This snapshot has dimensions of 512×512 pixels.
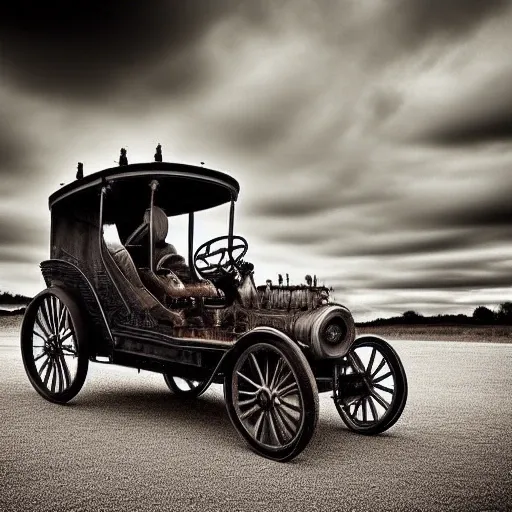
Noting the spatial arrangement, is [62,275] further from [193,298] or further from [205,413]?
[205,413]

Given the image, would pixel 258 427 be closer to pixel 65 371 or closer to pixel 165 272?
pixel 165 272

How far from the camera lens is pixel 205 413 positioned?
559 centimetres

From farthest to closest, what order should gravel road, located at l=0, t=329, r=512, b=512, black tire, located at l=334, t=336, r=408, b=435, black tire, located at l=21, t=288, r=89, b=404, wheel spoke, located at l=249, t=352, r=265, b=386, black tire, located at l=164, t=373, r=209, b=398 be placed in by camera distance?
black tire, located at l=164, t=373, r=209, b=398 → black tire, located at l=21, t=288, r=89, b=404 → black tire, located at l=334, t=336, r=408, b=435 → wheel spoke, located at l=249, t=352, r=265, b=386 → gravel road, located at l=0, t=329, r=512, b=512

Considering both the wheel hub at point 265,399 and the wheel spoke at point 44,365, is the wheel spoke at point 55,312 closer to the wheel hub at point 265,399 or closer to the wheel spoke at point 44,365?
the wheel spoke at point 44,365

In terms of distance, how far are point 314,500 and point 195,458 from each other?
1.12 m

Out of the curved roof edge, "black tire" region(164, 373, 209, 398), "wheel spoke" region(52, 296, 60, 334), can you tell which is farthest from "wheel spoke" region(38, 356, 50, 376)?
the curved roof edge

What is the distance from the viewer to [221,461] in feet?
12.4

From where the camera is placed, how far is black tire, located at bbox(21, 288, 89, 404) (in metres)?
5.51

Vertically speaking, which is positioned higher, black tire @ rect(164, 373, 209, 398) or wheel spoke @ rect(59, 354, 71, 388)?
wheel spoke @ rect(59, 354, 71, 388)

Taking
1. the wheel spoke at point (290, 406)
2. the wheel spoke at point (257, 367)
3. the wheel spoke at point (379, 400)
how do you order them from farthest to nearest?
1. the wheel spoke at point (379, 400)
2. the wheel spoke at point (257, 367)
3. the wheel spoke at point (290, 406)

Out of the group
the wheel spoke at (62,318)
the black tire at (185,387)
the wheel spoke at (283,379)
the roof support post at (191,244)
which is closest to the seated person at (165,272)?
the roof support post at (191,244)

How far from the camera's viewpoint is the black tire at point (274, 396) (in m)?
3.63

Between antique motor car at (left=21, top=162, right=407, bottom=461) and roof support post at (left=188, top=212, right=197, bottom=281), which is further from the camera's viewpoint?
roof support post at (left=188, top=212, right=197, bottom=281)

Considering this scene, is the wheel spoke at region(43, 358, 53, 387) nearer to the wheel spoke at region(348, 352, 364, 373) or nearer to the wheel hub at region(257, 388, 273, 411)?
the wheel hub at region(257, 388, 273, 411)
